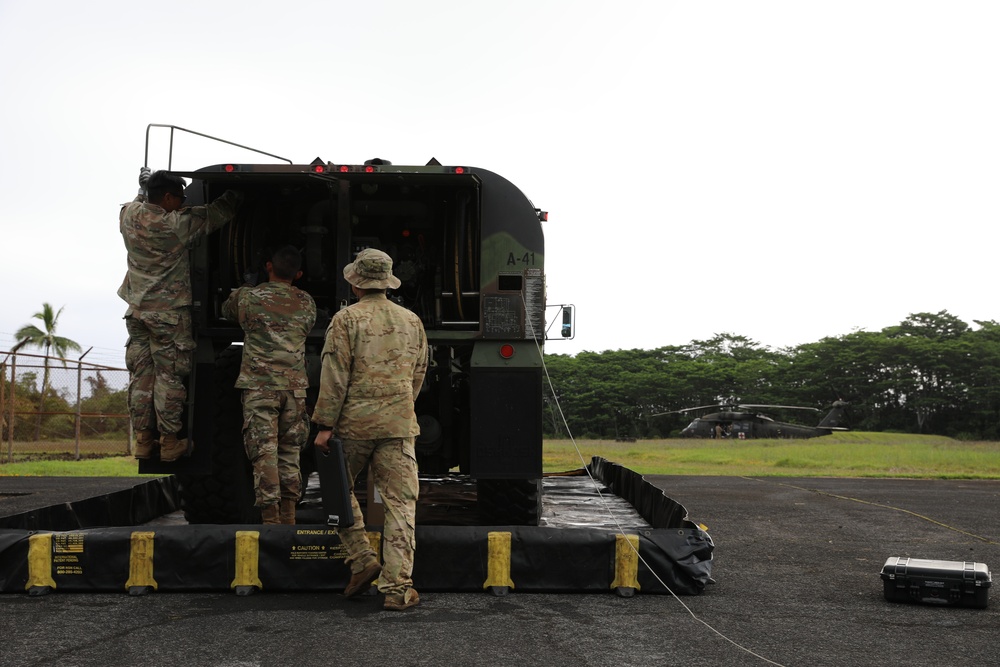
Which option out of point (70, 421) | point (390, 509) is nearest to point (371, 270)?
point (390, 509)

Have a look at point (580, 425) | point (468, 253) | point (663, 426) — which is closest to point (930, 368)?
point (663, 426)

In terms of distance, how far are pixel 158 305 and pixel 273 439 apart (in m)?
1.16

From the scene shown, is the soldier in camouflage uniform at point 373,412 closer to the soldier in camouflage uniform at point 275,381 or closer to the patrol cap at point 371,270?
the patrol cap at point 371,270

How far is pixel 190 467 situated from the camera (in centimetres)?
620

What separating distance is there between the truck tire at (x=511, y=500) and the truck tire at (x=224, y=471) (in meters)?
1.77

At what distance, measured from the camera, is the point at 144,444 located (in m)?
6.00

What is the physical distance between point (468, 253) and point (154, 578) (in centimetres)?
311

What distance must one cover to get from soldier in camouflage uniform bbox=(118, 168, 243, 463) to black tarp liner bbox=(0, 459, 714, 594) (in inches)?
38.8

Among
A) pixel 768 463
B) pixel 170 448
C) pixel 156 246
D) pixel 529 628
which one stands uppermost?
pixel 156 246

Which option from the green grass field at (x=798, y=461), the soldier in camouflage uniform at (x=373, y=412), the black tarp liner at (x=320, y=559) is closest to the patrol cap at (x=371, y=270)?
the soldier in camouflage uniform at (x=373, y=412)

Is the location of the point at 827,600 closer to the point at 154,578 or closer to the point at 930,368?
the point at 154,578

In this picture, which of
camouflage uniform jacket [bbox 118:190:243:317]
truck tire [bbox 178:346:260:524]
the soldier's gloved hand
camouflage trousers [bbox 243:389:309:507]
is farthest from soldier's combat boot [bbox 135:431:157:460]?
the soldier's gloved hand

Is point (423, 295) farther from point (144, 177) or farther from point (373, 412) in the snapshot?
point (373, 412)

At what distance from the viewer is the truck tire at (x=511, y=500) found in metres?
6.66
